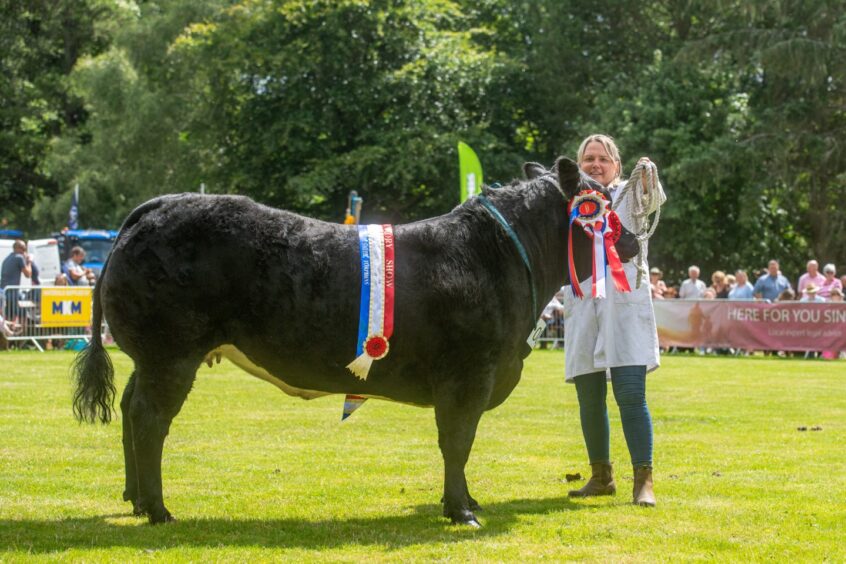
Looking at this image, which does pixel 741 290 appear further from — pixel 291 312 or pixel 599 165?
pixel 291 312

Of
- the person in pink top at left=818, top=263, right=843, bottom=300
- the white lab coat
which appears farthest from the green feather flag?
the white lab coat

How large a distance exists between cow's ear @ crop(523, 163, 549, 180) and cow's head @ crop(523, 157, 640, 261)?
0.05m

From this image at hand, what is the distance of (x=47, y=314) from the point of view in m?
23.9

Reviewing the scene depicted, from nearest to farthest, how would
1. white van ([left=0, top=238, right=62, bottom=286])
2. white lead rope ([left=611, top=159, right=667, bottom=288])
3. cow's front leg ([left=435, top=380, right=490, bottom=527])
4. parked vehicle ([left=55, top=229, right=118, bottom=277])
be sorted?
1. cow's front leg ([left=435, top=380, right=490, bottom=527])
2. white lead rope ([left=611, top=159, right=667, bottom=288])
3. white van ([left=0, top=238, right=62, bottom=286])
4. parked vehicle ([left=55, top=229, right=118, bottom=277])

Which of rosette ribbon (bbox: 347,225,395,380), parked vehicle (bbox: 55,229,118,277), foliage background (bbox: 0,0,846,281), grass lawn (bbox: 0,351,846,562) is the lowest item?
grass lawn (bbox: 0,351,846,562)

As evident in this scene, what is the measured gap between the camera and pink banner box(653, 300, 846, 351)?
2383 centimetres

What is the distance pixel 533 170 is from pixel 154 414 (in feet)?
10.4

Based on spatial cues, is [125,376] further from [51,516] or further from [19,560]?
[19,560]

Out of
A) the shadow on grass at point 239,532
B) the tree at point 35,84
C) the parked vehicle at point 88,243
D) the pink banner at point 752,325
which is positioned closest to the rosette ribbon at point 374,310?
the shadow on grass at point 239,532

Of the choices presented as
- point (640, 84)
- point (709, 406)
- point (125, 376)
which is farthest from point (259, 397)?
point (640, 84)

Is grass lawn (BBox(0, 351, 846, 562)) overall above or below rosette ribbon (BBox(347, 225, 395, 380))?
below

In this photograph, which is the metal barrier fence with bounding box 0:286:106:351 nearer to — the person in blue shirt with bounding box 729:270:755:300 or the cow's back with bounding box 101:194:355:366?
the person in blue shirt with bounding box 729:270:755:300

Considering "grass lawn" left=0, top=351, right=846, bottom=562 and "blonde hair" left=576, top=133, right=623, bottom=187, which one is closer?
"grass lawn" left=0, top=351, right=846, bottom=562

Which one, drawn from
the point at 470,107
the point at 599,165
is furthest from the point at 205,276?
the point at 470,107
